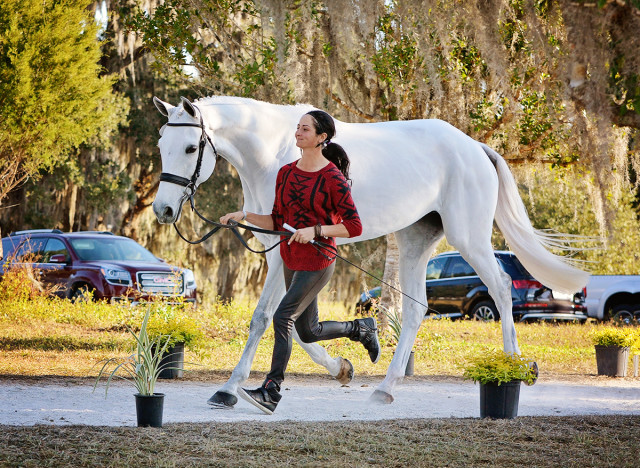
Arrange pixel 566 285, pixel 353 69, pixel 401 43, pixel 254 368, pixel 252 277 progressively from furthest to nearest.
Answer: pixel 252 277, pixel 353 69, pixel 401 43, pixel 254 368, pixel 566 285

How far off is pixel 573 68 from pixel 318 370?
16.7 feet

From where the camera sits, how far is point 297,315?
511cm

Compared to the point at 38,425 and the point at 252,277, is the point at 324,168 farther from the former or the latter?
the point at 252,277

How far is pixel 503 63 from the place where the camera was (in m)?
5.37

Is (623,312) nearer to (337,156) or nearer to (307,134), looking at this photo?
(337,156)

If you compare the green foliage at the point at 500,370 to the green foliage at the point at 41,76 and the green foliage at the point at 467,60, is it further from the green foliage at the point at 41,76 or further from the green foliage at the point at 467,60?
the green foliage at the point at 41,76

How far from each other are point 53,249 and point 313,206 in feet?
33.0

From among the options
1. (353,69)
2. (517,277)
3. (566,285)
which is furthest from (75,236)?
(566,285)

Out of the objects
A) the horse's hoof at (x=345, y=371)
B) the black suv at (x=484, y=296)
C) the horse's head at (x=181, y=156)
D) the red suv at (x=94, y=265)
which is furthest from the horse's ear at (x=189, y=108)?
the black suv at (x=484, y=296)

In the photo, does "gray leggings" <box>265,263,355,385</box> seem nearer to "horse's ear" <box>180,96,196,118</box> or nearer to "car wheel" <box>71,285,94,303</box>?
"horse's ear" <box>180,96,196,118</box>

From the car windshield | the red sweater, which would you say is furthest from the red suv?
the red sweater

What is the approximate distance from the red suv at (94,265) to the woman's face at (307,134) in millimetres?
7527

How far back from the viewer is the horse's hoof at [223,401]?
5.45m

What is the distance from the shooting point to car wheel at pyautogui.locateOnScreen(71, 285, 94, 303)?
12695 mm
